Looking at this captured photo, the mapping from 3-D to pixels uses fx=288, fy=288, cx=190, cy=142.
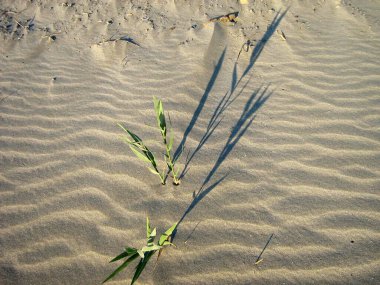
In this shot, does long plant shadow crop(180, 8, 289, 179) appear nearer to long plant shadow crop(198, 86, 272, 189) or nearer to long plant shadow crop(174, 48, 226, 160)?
long plant shadow crop(174, 48, 226, 160)

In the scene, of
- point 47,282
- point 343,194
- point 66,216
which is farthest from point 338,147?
point 47,282

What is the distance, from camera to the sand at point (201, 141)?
→ 195 cm

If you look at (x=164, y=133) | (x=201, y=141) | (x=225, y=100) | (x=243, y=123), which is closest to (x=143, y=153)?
(x=164, y=133)

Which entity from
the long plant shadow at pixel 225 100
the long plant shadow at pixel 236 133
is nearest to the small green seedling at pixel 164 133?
the long plant shadow at pixel 225 100

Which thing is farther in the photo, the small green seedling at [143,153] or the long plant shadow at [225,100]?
the long plant shadow at [225,100]

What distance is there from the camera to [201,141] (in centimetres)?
259

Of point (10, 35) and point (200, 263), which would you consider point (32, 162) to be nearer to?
point (200, 263)

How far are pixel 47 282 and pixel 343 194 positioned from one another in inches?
85.7

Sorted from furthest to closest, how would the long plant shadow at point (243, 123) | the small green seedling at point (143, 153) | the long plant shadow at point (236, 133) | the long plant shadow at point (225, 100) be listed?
the long plant shadow at point (225, 100) < the long plant shadow at point (243, 123) < the long plant shadow at point (236, 133) < the small green seedling at point (143, 153)

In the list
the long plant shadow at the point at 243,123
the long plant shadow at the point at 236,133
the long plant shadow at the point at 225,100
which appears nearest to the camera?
the long plant shadow at the point at 236,133

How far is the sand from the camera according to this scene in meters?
1.95

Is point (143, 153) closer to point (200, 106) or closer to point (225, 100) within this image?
point (200, 106)

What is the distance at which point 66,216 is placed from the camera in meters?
2.20

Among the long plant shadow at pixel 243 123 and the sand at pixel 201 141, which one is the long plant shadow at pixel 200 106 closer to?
the sand at pixel 201 141
